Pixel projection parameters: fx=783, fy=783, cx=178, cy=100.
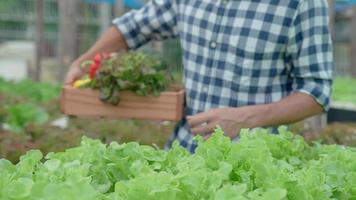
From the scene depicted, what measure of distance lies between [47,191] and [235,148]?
745 millimetres

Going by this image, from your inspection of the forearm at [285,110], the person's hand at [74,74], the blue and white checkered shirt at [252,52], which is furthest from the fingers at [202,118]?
the person's hand at [74,74]

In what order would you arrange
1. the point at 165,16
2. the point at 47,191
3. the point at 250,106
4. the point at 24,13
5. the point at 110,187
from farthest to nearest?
the point at 24,13, the point at 165,16, the point at 250,106, the point at 110,187, the point at 47,191

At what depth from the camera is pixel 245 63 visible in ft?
11.0

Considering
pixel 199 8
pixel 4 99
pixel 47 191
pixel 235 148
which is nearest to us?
pixel 47 191

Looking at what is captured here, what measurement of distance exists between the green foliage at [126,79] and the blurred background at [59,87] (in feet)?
1.21

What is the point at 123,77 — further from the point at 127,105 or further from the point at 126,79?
the point at 127,105

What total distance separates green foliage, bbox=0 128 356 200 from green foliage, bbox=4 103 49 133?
418cm

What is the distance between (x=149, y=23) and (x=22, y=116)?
350cm

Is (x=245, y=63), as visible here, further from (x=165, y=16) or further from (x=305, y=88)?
(x=165, y=16)

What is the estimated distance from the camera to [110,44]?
3.94 meters

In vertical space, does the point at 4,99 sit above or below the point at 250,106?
below

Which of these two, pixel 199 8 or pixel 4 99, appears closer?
pixel 199 8

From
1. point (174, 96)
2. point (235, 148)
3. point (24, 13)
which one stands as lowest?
point (24, 13)

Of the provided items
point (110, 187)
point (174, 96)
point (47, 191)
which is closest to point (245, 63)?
point (174, 96)
